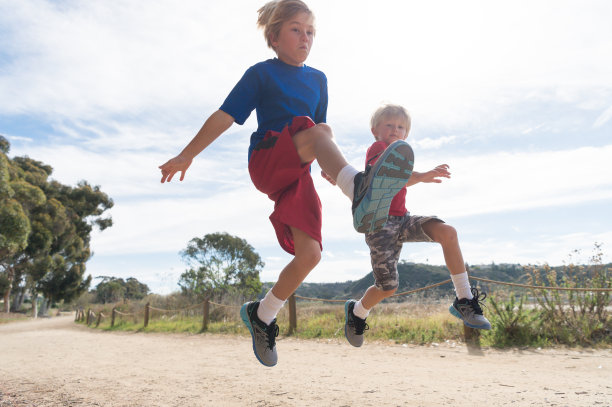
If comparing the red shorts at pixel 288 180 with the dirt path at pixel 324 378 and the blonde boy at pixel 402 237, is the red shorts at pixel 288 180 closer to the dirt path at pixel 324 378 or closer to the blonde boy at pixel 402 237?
A: the blonde boy at pixel 402 237

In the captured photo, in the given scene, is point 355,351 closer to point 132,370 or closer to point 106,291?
point 132,370

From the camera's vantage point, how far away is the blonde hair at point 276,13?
7.68 feet

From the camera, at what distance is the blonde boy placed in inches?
103

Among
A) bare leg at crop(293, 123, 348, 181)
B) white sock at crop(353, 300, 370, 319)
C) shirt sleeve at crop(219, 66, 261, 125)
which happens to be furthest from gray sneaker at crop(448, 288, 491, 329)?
shirt sleeve at crop(219, 66, 261, 125)

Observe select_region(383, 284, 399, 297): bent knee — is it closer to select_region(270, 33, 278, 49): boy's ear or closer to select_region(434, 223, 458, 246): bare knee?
select_region(434, 223, 458, 246): bare knee

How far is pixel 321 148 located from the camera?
6.99 ft

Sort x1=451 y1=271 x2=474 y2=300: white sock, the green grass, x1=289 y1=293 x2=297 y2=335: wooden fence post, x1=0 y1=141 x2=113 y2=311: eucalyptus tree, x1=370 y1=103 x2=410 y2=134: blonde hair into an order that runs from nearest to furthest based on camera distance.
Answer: x1=451 y1=271 x2=474 y2=300: white sock < x1=370 y1=103 x2=410 y2=134: blonde hair < the green grass < x1=289 y1=293 x2=297 y2=335: wooden fence post < x1=0 y1=141 x2=113 y2=311: eucalyptus tree

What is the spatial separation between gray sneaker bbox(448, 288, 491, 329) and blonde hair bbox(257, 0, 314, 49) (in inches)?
72.3

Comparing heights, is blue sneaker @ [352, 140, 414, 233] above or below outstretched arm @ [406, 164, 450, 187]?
below

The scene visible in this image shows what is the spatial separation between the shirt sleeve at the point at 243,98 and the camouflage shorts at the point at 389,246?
1121mm

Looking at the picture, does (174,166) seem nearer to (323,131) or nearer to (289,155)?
(289,155)

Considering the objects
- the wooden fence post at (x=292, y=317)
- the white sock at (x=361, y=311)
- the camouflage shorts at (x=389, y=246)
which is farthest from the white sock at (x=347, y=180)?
the wooden fence post at (x=292, y=317)

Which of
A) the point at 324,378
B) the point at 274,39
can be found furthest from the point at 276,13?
the point at 324,378

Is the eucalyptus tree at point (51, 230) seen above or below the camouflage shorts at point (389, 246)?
above
